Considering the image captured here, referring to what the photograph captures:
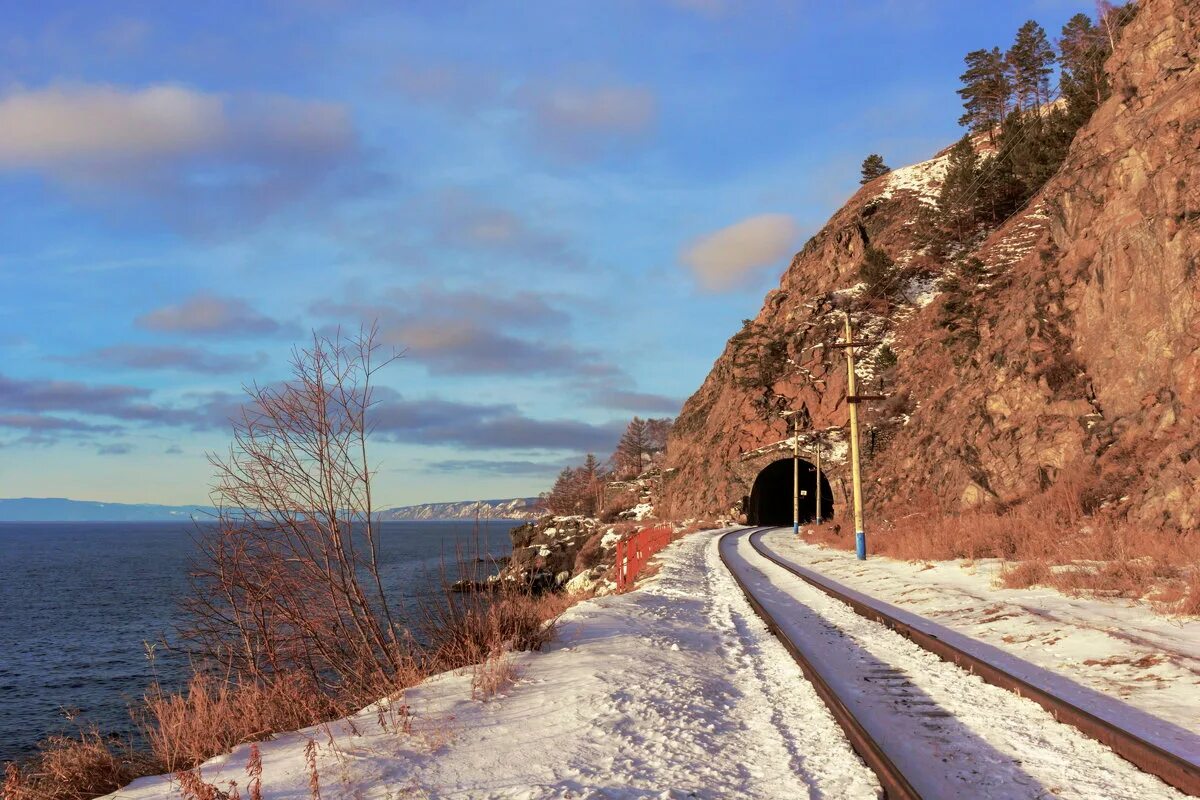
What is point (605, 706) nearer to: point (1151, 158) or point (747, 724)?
point (747, 724)

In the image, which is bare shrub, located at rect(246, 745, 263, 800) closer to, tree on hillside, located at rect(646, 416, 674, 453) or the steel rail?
the steel rail

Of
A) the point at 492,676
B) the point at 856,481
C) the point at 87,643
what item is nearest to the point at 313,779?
the point at 492,676

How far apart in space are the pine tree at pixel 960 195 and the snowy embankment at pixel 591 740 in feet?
213

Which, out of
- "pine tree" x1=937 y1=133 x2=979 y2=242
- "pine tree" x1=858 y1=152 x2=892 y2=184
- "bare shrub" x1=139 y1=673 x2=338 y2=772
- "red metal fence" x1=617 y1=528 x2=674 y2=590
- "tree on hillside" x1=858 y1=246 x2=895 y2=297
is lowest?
"red metal fence" x1=617 y1=528 x2=674 y2=590

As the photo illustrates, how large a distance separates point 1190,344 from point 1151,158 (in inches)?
315

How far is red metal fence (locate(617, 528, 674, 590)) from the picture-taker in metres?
18.7

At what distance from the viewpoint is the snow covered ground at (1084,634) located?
648cm

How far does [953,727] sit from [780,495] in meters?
72.3

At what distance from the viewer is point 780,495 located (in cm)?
7606

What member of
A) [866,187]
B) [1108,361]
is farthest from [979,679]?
[866,187]

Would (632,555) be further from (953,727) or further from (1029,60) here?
(1029,60)

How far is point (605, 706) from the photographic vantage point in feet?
20.6

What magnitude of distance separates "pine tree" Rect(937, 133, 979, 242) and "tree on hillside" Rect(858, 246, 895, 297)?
703cm

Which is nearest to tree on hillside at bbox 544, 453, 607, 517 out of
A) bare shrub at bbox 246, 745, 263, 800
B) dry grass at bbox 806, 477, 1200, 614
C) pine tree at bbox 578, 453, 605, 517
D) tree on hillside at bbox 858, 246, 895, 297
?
pine tree at bbox 578, 453, 605, 517
